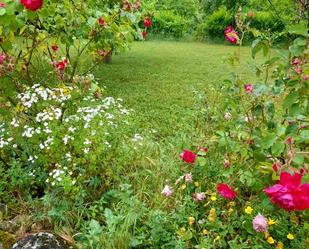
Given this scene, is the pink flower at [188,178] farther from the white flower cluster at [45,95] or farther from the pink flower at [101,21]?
the pink flower at [101,21]

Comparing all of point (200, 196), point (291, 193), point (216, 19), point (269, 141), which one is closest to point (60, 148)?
point (200, 196)

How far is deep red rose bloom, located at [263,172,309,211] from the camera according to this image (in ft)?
4.73

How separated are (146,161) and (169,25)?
12631 millimetres

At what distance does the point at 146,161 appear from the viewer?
123 inches

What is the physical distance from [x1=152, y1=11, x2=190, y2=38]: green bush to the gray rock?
13.4 m

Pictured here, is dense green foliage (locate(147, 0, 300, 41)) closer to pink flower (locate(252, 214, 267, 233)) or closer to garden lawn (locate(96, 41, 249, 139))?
garden lawn (locate(96, 41, 249, 139))

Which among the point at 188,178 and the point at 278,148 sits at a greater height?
A: the point at 278,148

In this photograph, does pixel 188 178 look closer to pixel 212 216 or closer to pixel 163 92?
pixel 212 216

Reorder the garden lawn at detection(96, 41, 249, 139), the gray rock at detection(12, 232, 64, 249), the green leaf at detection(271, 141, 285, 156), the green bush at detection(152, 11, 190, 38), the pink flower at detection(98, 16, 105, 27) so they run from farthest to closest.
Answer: the green bush at detection(152, 11, 190, 38) < the garden lawn at detection(96, 41, 249, 139) < the pink flower at detection(98, 16, 105, 27) < the gray rock at detection(12, 232, 64, 249) < the green leaf at detection(271, 141, 285, 156)

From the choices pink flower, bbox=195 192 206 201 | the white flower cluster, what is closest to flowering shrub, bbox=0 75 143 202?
the white flower cluster

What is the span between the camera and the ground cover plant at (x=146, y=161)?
201 centimetres

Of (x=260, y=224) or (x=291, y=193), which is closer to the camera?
(x=291, y=193)

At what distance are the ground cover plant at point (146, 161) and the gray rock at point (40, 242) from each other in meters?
0.10

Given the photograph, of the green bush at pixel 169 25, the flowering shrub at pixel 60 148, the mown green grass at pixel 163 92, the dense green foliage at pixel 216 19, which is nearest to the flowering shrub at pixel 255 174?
the mown green grass at pixel 163 92
